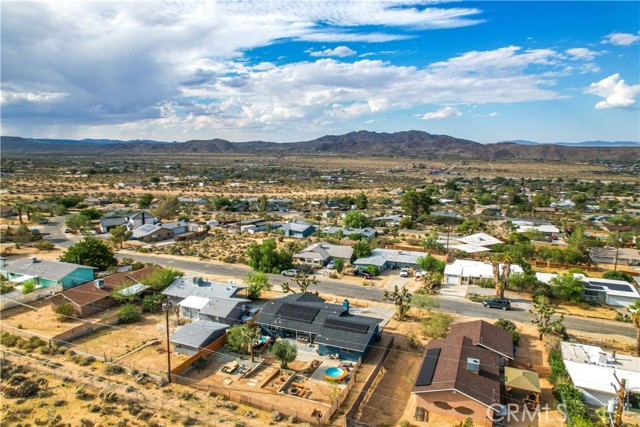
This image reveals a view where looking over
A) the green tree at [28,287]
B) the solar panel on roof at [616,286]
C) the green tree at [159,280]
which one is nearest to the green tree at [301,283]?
the green tree at [159,280]

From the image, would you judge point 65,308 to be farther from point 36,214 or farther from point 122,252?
point 36,214

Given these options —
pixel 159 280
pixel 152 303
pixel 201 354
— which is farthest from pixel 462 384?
pixel 159 280

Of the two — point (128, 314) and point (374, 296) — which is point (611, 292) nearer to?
point (374, 296)

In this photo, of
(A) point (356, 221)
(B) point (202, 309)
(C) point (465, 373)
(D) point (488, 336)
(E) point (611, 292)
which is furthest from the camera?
(A) point (356, 221)

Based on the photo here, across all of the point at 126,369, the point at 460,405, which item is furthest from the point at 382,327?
the point at 126,369

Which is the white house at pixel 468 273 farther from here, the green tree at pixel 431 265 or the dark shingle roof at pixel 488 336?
the dark shingle roof at pixel 488 336
